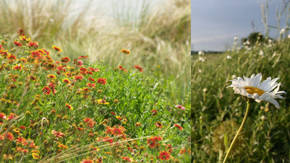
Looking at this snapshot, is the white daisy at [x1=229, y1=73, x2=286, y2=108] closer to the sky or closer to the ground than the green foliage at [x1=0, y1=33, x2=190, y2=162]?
closer to the sky

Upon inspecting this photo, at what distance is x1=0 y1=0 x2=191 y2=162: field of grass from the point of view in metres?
1.26

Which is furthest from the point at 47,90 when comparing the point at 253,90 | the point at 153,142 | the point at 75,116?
the point at 253,90

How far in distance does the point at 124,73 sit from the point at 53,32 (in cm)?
171

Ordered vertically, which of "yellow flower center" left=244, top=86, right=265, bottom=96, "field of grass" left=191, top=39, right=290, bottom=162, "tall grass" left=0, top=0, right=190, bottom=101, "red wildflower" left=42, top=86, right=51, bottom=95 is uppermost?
"tall grass" left=0, top=0, right=190, bottom=101

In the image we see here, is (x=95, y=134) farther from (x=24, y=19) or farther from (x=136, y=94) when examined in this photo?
(x=24, y=19)

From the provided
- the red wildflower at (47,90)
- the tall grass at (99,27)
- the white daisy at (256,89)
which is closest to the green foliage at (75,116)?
the red wildflower at (47,90)

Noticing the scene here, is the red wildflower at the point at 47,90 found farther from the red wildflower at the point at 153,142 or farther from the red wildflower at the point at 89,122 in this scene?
the red wildflower at the point at 153,142

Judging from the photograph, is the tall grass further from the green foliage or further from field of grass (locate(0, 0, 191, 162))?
the green foliage

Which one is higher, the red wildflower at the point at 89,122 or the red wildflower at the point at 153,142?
the red wildflower at the point at 89,122

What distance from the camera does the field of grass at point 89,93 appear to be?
1.26 meters

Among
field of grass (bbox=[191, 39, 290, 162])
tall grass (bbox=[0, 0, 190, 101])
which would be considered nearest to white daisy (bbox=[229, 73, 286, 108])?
field of grass (bbox=[191, 39, 290, 162])

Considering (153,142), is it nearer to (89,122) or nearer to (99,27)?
(89,122)

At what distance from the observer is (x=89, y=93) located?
1.66m

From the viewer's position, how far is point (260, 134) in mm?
1529
